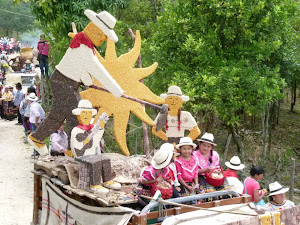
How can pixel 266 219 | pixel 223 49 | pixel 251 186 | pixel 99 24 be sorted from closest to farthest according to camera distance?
1. pixel 266 219
2. pixel 251 186
3. pixel 99 24
4. pixel 223 49

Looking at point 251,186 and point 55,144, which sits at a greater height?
point 55,144

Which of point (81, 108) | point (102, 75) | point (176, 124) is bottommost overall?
point (176, 124)

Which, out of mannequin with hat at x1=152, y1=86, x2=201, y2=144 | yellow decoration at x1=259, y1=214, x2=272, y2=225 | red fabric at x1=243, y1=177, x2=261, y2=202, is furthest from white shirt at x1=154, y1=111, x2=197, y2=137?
yellow decoration at x1=259, y1=214, x2=272, y2=225

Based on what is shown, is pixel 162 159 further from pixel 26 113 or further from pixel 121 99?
pixel 26 113

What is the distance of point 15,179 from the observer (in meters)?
10.4

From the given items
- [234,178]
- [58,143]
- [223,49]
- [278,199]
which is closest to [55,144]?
[58,143]

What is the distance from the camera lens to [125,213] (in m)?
4.73

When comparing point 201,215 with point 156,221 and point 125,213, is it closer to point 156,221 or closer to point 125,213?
point 156,221

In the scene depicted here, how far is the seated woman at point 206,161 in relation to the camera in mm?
5723

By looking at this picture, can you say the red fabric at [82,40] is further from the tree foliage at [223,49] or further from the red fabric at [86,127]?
the tree foliage at [223,49]

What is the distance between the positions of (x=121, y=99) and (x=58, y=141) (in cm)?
125

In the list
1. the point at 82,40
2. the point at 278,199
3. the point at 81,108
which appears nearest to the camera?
the point at 278,199

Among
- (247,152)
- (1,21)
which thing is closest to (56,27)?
(247,152)

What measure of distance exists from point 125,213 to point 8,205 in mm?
4920
